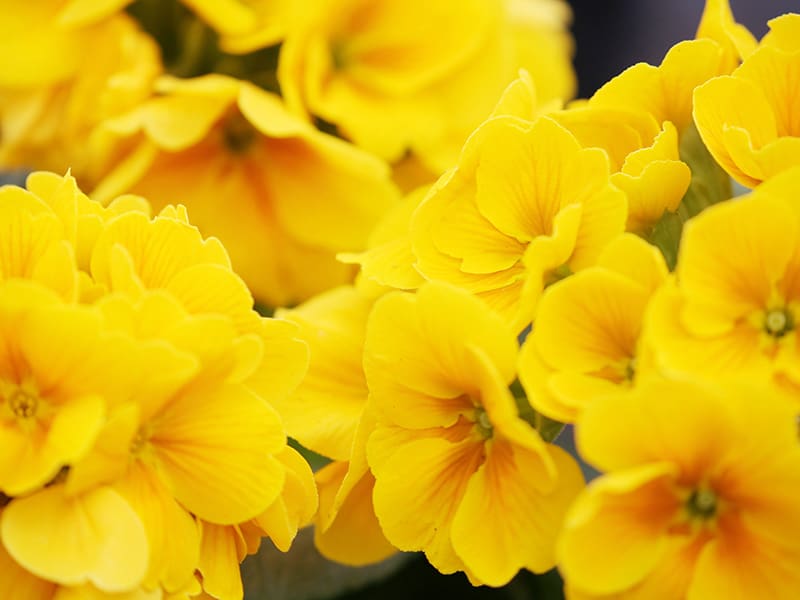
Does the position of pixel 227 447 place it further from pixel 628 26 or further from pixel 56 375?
pixel 628 26

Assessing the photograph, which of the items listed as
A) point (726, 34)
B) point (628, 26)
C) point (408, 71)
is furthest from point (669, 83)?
point (628, 26)

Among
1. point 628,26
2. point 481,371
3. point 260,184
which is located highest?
point 481,371

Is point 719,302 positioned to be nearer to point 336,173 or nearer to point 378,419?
point 378,419

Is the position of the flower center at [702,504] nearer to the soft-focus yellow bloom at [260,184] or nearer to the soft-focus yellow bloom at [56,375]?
the soft-focus yellow bloom at [56,375]

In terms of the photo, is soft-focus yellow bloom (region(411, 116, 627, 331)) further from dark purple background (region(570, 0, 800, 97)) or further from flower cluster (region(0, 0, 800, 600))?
dark purple background (region(570, 0, 800, 97))

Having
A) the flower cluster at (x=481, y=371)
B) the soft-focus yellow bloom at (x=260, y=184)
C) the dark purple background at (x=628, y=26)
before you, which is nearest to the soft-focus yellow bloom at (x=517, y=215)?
the flower cluster at (x=481, y=371)

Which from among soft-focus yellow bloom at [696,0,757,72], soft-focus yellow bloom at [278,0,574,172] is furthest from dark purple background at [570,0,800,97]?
soft-focus yellow bloom at [696,0,757,72]
